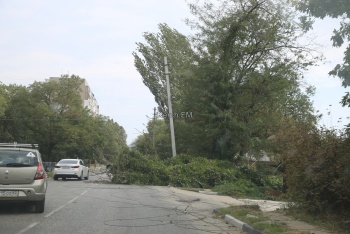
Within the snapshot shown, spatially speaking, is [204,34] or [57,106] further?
[57,106]

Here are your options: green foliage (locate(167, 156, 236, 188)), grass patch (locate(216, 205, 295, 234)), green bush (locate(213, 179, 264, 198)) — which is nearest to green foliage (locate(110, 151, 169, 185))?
green foliage (locate(167, 156, 236, 188))

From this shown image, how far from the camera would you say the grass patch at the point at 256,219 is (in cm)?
873

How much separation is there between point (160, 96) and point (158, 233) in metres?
31.5

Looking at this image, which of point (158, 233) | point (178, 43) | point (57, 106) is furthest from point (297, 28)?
point (57, 106)

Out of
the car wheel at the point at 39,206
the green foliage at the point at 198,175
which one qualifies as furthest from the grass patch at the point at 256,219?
the green foliage at the point at 198,175

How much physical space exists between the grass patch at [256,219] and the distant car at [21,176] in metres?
4.99

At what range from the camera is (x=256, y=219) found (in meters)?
10.1

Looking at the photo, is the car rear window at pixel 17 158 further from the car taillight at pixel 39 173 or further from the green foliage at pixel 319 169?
the green foliage at pixel 319 169

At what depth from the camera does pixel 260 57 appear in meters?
30.0

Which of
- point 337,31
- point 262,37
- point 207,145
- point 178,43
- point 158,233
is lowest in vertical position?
point 158,233

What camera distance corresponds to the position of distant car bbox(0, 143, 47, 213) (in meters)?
10.6

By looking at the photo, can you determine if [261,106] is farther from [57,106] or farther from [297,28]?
[57,106]

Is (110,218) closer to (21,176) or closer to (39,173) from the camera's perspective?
(39,173)

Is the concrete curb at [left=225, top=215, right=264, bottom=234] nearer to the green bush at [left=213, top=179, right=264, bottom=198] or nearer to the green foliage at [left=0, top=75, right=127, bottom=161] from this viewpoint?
the green bush at [left=213, top=179, right=264, bottom=198]
